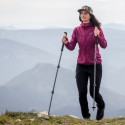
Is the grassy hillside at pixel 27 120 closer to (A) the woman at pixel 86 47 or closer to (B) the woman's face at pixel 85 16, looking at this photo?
(A) the woman at pixel 86 47

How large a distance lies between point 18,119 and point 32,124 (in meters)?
0.74

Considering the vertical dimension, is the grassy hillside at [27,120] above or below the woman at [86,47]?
A: below

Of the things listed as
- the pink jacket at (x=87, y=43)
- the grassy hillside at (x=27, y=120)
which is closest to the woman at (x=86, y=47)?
the pink jacket at (x=87, y=43)

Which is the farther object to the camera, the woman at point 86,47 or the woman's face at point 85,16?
the woman's face at point 85,16

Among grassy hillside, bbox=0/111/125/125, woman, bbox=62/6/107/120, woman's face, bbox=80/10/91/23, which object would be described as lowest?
grassy hillside, bbox=0/111/125/125

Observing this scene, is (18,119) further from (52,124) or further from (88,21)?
(88,21)

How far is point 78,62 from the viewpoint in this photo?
8.27 metres

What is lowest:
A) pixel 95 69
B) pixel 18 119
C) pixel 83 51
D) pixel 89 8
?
pixel 18 119

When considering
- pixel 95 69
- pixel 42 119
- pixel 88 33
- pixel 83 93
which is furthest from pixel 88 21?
pixel 42 119

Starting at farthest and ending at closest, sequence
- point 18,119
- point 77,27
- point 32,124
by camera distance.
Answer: point 77,27, point 18,119, point 32,124

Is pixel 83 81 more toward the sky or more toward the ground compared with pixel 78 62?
more toward the ground

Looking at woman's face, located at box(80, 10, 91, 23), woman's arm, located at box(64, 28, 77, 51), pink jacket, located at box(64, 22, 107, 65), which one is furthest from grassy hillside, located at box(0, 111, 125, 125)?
woman's face, located at box(80, 10, 91, 23)

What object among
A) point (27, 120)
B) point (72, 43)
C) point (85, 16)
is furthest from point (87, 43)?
point (27, 120)

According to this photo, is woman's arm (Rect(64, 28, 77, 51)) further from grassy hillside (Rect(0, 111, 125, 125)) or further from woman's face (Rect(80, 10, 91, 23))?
grassy hillside (Rect(0, 111, 125, 125))
